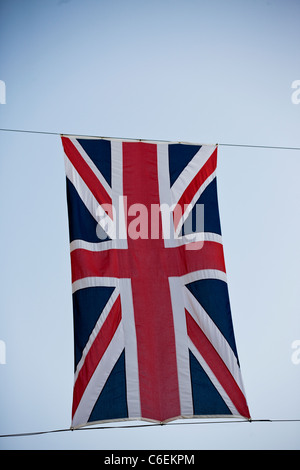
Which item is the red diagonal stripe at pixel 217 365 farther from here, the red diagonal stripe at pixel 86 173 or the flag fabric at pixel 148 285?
the red diagonal stripe at pixel 86 173

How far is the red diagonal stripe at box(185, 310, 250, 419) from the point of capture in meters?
5.16

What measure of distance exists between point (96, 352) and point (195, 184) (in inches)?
86.8

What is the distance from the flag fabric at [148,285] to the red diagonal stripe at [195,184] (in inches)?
0.5

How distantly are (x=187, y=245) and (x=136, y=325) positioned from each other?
1.06 m

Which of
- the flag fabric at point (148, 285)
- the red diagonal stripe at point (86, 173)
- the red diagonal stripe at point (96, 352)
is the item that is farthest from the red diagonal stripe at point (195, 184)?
the red diagonal stripe at point (96, 352)

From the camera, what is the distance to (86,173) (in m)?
5.61

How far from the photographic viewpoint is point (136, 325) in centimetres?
521

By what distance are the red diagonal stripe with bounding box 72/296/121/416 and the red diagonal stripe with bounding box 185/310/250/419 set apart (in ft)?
2.62

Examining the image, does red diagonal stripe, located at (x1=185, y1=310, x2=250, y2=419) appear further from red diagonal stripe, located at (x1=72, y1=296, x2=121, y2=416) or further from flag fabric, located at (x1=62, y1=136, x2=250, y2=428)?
red diagonal stripe, located at (x1=72, y1=296, x2=121, y2=416)

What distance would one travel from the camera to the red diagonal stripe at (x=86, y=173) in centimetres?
558

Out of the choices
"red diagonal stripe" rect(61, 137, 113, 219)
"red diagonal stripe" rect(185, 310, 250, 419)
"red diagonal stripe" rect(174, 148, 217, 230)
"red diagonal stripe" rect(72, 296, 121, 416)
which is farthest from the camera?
"red diagonal stripe" rect(174, 148, 217, 230)

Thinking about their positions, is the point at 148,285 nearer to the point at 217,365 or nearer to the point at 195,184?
the point at 217,365

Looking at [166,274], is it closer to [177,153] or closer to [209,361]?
[209,361]

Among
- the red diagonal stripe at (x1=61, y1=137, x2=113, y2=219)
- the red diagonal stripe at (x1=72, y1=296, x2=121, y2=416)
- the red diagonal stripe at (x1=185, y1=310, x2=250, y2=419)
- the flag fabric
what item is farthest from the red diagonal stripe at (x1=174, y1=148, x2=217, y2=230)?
the red diagonal stripe at (x1=72, y1=296, x2=121, y2=416)
